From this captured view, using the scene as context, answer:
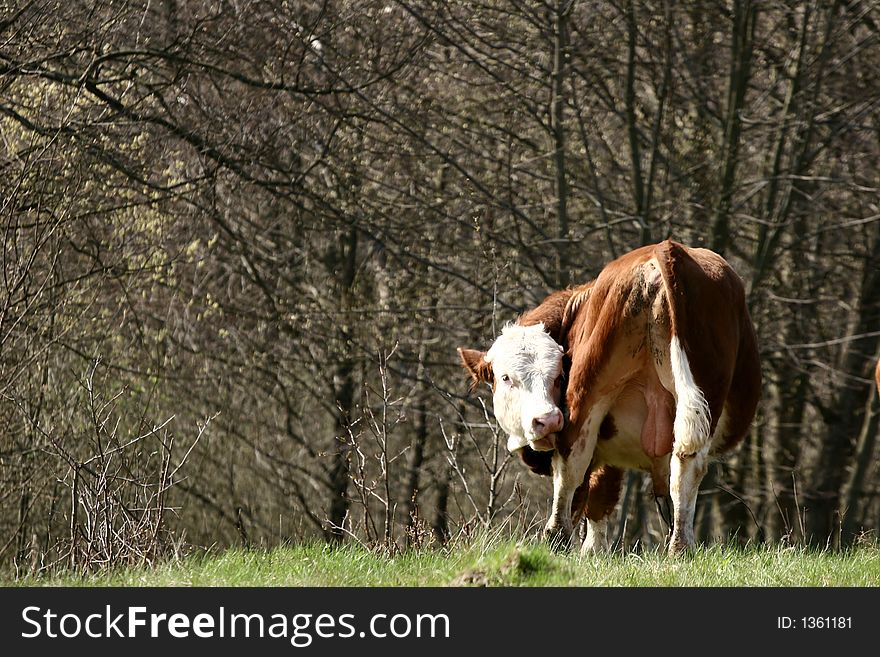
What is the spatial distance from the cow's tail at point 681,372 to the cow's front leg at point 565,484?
2.62 ft

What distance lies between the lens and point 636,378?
7.08 metres

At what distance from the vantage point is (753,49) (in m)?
14.2

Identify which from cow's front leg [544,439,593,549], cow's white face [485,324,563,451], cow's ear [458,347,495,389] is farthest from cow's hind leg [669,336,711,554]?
cow's ear [458,347,495,389]

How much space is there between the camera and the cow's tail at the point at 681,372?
6.43 metres

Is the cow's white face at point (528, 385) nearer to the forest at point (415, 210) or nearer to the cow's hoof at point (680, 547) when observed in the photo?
the cow's hoof at point (680, 547)

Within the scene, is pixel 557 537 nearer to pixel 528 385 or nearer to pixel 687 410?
pixel 528 385

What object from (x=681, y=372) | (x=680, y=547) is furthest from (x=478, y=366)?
(x=680, y=547)

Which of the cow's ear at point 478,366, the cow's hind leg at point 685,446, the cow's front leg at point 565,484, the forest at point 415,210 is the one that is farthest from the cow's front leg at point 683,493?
the forest at point 415,210

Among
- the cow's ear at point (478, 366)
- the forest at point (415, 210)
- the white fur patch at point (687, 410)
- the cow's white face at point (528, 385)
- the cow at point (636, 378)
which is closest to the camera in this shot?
the white fur patch at point (687, 410)

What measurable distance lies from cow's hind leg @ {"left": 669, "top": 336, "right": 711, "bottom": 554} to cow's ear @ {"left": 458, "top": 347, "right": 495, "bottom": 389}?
1.57 m

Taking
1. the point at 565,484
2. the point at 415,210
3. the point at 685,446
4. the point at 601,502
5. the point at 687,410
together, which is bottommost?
the point at 601,502

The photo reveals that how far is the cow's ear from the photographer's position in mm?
7965

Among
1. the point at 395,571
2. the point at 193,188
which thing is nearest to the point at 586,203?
the point at 193,188

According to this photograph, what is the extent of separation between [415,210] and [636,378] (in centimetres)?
850
